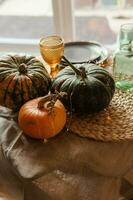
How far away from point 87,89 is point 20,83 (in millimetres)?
146

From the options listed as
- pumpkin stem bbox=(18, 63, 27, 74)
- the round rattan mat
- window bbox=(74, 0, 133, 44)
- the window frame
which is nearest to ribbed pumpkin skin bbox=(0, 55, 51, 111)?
pumpkin stem bbox=(18, 63, 27, 74)

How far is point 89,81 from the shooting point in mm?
771

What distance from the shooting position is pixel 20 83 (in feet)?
2.56

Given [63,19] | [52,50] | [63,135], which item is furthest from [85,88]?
[63,19]

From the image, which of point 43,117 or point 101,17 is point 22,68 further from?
point 101,17

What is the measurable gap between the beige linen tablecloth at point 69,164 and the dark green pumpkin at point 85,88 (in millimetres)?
70

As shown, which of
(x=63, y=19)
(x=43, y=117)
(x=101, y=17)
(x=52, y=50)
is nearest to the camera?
(x=43, y=117)

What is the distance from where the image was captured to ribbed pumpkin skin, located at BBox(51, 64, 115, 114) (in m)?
0.76

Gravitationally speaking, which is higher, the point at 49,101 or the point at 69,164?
the point at 49,101

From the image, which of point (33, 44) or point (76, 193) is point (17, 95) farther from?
point (33, 44)

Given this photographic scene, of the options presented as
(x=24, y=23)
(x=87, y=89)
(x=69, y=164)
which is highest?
(x=87, y=89)

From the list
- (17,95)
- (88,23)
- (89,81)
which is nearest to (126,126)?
(89,81)

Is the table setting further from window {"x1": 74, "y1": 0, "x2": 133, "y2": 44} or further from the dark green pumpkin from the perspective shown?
window {"x1": 74, "y1": 0, "x2": 133, "y2": 44}

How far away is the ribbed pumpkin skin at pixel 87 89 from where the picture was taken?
0.76m
